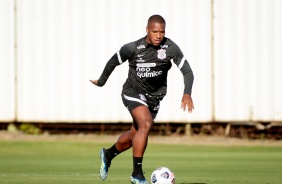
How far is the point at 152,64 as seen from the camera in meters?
11.4

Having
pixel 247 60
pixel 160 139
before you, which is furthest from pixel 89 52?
pixel 247 60

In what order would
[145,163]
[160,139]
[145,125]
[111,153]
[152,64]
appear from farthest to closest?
[160,139] < [145,163] < [111,153] < [152,64] < [145,125]

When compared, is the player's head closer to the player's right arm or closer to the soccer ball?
the player's right arm

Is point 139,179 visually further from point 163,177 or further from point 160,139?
point 160,139

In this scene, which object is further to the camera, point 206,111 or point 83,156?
point 206,111

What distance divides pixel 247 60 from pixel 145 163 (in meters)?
5.51

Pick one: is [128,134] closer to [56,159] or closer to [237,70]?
[56,159]

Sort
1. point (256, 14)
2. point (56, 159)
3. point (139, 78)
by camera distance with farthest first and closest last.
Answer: point (256, 14)
point (56, 159)
point (139, 78)

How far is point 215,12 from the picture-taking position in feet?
68.5

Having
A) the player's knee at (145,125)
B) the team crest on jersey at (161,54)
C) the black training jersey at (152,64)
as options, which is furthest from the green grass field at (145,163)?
the team crest on jersey at (161,54)

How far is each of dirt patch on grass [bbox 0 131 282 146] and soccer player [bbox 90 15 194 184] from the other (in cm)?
926

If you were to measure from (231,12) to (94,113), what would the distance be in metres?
4.10

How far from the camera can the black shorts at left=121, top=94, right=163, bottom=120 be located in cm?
1153

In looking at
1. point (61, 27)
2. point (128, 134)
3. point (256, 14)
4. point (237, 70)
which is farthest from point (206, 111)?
point (128, 134)
